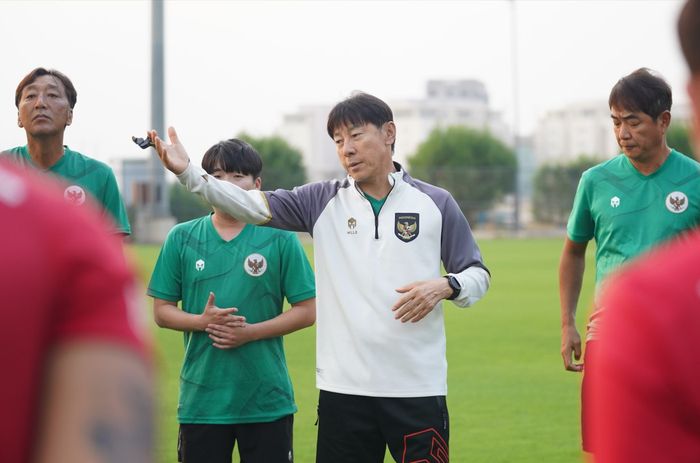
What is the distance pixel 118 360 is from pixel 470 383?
32.7 ft

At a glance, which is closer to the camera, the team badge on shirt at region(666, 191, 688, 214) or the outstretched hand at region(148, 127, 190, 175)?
the outstretched hand at region(148, 127, 190, 175)

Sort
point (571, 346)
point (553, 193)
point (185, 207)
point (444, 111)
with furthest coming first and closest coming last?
point (444, 111)
point (553, 193)
point (185, 207)
point (571, 346)

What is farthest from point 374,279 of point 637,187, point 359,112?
point 637,187

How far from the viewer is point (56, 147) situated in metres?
5.50

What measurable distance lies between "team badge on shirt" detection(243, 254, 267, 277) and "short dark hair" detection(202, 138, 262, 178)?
0.42m

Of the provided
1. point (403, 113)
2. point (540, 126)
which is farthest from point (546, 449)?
point (540, 126)

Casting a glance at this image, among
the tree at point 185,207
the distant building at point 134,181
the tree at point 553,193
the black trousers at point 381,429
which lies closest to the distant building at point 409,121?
the tree at point 553,193

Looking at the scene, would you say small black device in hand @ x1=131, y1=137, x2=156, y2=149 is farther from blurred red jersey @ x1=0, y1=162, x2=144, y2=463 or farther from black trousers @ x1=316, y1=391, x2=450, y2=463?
blurred red jersey @ x1=0, y1=162, x2=144, y2=463

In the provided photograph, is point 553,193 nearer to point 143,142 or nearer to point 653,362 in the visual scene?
point 143,142

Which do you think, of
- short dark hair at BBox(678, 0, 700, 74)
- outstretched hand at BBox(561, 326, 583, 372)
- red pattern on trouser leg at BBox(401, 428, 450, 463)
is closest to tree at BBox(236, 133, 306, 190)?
outstretched hand at BBox(561, 326, 583, 372)

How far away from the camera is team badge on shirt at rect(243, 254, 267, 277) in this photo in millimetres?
5246

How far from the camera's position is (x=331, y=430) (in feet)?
16.1

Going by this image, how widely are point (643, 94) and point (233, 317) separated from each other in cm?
212

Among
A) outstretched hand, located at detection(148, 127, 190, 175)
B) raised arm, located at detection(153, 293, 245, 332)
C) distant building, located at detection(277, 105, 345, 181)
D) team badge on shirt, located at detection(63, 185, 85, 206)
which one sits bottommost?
raised arm, located at detection(153, 293, 245, 332)
